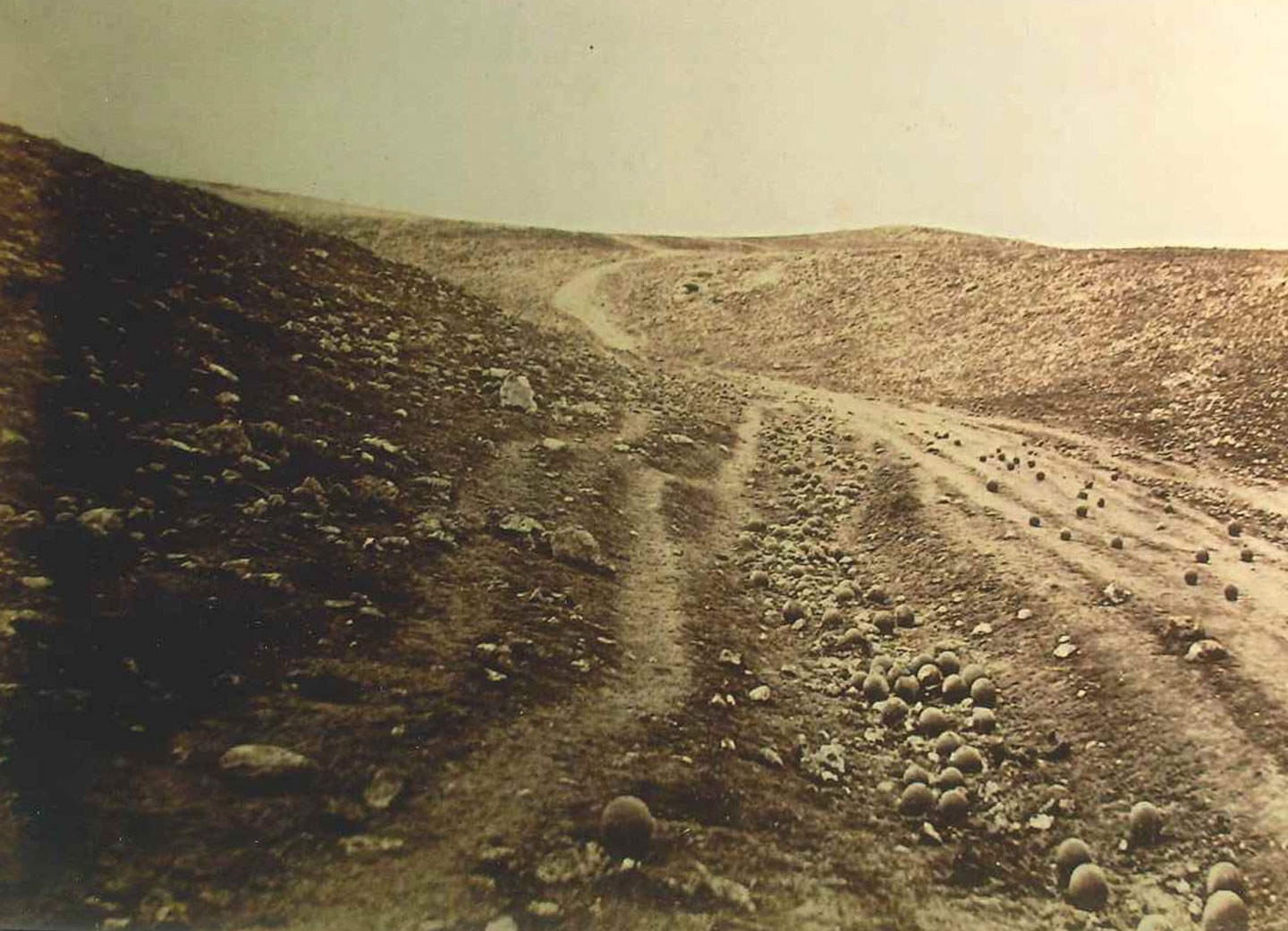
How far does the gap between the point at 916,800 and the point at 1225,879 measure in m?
0.55

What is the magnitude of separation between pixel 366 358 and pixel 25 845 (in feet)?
5.50

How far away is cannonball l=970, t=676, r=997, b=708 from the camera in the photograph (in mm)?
1933

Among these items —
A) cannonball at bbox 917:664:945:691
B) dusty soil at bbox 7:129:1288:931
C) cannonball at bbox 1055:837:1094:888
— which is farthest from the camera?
cannonball at bbox 917:664:945:691

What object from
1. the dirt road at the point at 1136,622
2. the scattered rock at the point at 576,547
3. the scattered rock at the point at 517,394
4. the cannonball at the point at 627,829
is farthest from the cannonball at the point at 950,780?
the scattered rock at the point at 517,394

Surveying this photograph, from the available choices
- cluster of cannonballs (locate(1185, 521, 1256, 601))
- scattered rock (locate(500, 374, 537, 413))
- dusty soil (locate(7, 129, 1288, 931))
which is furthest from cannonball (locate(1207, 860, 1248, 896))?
scattered rock (locate(500, 374, 537, 413))

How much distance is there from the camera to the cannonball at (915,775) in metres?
1.73

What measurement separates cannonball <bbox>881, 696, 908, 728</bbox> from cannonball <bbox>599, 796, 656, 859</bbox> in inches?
26.4

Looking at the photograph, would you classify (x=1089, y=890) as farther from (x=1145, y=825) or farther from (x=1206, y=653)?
(x=1206, y=653)

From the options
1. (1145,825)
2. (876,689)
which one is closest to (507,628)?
(876,689)

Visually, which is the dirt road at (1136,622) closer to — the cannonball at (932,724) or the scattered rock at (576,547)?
the cannonball at (932,724)

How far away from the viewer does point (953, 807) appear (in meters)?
1.66

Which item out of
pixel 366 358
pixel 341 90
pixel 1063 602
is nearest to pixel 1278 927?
pixel 1063 602

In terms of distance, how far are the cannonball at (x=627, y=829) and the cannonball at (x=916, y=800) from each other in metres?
0.54

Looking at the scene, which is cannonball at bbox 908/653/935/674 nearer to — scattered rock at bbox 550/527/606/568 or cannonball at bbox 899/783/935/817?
cannonball at bbox 899/783/935/817
